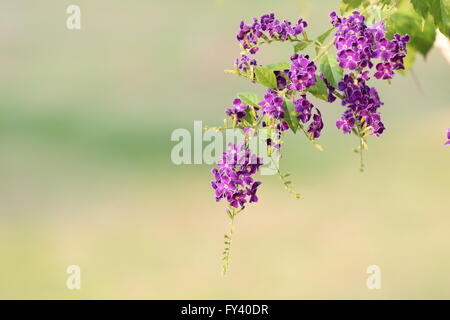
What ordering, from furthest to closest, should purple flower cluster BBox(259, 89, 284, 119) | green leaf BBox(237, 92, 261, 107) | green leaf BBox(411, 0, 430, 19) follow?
green leaf BBox(411, 0, 430, 19), green leaf BBox(237, 92, 261, 107), purple flower cluster BBox(259, 89, 284, 119)

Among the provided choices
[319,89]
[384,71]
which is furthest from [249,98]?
[384,71]

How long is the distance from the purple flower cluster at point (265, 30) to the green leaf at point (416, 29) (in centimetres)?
58

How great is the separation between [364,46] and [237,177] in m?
0.73

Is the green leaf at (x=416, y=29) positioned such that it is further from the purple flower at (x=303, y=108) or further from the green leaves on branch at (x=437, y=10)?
the purple flower at (x=303, y=108)

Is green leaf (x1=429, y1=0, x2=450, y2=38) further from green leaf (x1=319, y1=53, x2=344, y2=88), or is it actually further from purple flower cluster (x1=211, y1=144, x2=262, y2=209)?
purple flower cluster (x1=211, y1=144, x2=262, y2=209)

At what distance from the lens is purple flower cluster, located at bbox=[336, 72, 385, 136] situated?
2723 mm

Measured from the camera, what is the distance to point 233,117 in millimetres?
2678

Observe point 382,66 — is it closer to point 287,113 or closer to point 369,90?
point 369,90

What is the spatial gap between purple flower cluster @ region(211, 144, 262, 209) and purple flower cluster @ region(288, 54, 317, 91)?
1.06ft

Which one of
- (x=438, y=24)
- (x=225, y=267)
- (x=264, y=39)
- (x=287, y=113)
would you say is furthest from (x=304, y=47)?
(x=225, y=267)

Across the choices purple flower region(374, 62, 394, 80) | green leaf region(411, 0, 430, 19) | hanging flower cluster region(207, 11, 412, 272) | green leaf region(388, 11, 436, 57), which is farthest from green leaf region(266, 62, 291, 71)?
green leaf region(388, 11, 436, 57)

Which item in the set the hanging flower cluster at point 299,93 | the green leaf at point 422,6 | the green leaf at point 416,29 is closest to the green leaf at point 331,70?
the hanging flower cluster at point 299,93

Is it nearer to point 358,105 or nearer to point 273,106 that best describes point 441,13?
point 358,105

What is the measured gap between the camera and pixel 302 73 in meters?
2.63
